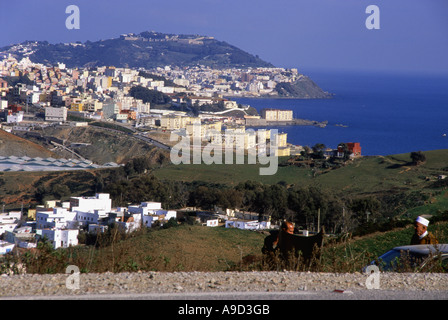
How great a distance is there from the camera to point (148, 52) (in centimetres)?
12112

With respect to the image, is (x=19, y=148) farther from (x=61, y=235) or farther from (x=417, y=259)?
(x=417, y=259)

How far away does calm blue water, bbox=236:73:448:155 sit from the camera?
139 ft

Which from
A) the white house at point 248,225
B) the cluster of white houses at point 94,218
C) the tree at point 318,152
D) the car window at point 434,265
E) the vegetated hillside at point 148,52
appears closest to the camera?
the car window at point 434,265

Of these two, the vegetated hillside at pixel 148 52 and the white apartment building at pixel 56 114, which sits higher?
the vegetated hillside at pixel 148 52

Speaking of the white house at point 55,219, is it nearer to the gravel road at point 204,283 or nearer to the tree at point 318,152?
the gravel road at point 204,283

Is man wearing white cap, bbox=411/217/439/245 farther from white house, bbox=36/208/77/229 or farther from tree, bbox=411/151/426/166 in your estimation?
tree, bbox=411/151/426/166

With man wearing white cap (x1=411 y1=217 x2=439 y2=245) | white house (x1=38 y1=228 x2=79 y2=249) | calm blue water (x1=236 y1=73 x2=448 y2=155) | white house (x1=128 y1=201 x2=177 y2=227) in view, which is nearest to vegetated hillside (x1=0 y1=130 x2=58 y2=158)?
white house (x1=128 y1=201 x2=177 y2=227)

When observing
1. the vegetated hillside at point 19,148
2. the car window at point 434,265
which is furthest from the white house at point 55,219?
the vegetated hillside at point 19,148

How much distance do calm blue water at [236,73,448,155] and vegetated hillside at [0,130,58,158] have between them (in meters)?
18.1

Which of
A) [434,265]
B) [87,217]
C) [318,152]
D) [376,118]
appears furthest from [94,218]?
[376,118]

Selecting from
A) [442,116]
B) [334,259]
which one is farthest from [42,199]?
[442,116]

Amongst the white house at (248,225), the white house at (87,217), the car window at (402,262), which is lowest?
the white house at (87,217)

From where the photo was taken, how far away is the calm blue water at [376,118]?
139 feet

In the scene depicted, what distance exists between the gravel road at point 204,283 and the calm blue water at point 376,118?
34.1 m
